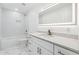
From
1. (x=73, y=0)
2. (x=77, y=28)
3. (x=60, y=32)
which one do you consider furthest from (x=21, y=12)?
(x=77, y=28)

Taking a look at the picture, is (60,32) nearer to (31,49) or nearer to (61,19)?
(61,19)

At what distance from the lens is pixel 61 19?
150 centimetres

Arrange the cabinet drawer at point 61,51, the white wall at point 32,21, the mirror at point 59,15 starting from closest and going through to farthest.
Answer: the cabinet drawer at point 61,51 < the mirror at point 59,15 < the white wall at point 32,21

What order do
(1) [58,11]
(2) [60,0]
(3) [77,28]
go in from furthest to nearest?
1. (1) [58,11]
2. (2) [60,0]
3. (3) [77,28]

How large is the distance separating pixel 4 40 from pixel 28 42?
535 millimetres

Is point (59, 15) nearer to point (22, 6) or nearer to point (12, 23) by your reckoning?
point (22, 6)

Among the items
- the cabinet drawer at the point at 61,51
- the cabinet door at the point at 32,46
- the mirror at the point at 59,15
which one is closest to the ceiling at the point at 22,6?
the mirror at the point at 59,15

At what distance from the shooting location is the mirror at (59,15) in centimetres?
123

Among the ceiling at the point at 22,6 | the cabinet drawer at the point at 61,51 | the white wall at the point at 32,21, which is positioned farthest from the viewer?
the white wall at the point at 32,21

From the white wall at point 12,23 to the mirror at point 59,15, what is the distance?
1.60ft

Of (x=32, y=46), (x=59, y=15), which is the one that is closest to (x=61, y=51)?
(x=59, y=15)

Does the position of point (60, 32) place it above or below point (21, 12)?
below

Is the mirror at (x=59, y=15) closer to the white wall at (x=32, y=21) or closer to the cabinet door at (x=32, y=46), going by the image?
the white wall at (x=32, y=21)

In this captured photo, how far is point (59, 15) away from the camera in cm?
156
